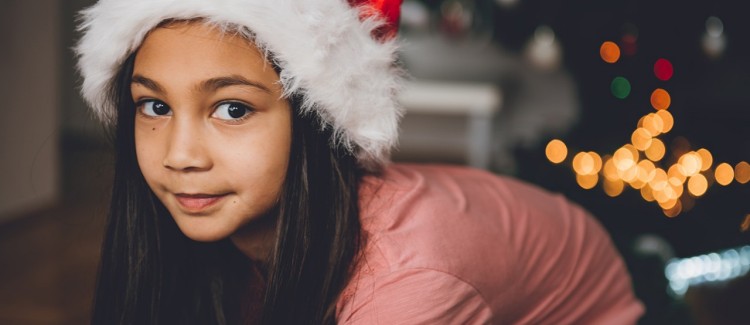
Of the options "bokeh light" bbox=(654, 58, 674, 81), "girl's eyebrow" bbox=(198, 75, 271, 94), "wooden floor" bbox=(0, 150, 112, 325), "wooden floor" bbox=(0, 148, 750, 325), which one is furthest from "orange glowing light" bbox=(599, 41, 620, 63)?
"girl's eyebrow" bbox=(198, 75, 271, 94)

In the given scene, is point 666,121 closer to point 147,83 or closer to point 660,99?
point 660,99

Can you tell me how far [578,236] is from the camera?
3.97 ft

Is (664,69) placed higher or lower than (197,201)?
higher

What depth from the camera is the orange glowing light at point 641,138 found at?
238 cm

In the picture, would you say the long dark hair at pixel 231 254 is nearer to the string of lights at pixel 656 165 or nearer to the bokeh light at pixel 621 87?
the string of lights at pixel 656 165

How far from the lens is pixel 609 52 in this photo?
265cm

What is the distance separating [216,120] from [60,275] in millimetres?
1924

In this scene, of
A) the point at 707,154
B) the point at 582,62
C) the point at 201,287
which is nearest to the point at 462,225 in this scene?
the point at 201,287

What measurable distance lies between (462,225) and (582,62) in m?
2.22

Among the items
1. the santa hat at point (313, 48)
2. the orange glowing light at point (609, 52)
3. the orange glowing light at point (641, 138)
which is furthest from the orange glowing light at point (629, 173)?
the santa hat at point (313, 48)

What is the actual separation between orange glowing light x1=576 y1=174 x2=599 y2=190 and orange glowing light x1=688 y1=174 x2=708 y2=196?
283mm

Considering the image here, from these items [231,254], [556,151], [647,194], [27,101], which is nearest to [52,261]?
[27,101]

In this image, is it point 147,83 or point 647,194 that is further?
point 647,194

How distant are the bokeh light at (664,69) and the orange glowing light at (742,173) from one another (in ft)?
1.50
